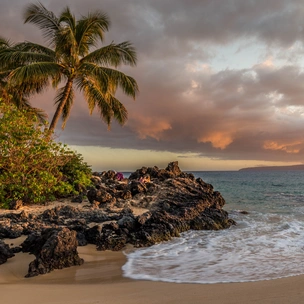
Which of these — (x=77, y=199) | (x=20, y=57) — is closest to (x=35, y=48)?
(x=20, y=57)

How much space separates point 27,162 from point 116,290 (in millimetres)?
8981

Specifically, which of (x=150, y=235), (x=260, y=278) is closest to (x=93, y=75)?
(x=150, y=235)

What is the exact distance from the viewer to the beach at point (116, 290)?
4.05m

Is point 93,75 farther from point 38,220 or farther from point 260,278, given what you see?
point 260,278

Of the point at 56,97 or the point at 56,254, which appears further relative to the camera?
the point at 56,97

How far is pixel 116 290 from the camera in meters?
4.62

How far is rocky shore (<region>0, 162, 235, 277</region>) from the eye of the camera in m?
5.90

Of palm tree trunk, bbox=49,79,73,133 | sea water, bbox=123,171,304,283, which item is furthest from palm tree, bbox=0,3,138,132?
sea water, bbox=123,171,304,283

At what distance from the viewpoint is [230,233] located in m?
9.98

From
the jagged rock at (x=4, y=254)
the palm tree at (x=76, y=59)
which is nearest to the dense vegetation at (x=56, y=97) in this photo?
the palm tree at (x=76, y=59)

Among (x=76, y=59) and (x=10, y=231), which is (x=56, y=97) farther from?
(x=10, y=231)

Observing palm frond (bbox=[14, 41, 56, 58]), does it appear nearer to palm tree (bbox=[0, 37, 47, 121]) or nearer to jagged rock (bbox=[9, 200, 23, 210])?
palm tree (bbox=[0, 37, 47, 121])

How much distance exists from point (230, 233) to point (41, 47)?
1465 centimetres

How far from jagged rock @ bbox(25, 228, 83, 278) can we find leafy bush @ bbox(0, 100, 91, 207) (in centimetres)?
644
